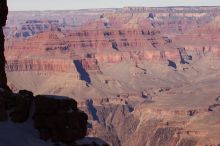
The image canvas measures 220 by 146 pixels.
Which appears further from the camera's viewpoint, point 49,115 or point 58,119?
point 49,115

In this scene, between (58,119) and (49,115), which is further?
(49,115)

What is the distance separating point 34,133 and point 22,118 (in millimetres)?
1152

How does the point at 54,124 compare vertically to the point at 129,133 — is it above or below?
above

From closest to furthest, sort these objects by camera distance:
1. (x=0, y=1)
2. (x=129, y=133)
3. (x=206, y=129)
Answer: (x=0, y=1)
(x=206, y=129)
(x=129, y=133)

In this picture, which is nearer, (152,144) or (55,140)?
(55,140)

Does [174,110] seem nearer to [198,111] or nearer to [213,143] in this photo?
[198,111]

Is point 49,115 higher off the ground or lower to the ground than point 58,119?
higher

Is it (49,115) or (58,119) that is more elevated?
(49,115)

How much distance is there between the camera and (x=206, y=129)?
539ft

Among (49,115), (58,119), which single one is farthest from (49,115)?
(58,119)

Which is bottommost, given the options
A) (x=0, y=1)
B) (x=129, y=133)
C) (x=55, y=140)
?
(x=129, y=133)

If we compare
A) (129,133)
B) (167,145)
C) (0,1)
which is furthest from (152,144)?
(0,1)

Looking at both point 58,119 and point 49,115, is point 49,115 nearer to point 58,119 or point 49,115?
point 49,115

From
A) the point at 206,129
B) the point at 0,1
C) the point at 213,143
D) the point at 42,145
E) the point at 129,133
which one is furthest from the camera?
the point at 129,133
